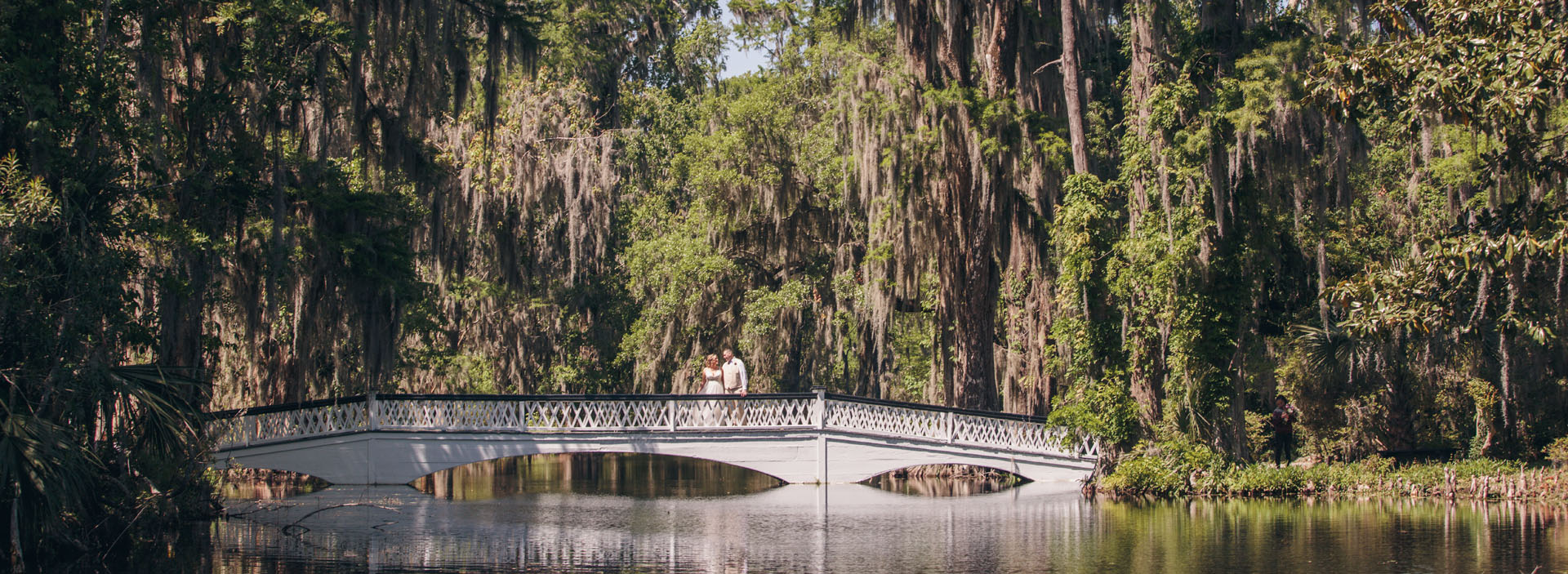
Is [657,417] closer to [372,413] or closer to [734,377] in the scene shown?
[734,377]

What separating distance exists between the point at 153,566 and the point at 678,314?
20.5m

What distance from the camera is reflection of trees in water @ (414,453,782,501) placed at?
2465cm

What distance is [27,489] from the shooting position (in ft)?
41.9

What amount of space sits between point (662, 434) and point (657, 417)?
31cm

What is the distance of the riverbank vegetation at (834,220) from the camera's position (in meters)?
14.2

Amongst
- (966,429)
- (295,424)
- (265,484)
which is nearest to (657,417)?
(966,429)

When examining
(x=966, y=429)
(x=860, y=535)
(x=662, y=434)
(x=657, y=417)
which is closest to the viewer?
(x=860, y=535)

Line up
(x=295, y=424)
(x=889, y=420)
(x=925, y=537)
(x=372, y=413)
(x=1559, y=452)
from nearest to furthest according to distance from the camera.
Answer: (x=925, y=537), (x=1559, y=452), (x=295, y=424), (x=372, y=413), (x=889, y=420)

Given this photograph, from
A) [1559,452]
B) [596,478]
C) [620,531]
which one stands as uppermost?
[1559,452]

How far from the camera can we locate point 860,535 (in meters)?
15.6

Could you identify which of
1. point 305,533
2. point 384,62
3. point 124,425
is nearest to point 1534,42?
point 305,533

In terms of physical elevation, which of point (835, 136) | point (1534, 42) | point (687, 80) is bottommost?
point (1534, 42)

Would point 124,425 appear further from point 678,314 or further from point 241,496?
point 678,314

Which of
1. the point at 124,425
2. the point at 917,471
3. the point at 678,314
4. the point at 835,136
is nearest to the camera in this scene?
the point at 124,425
